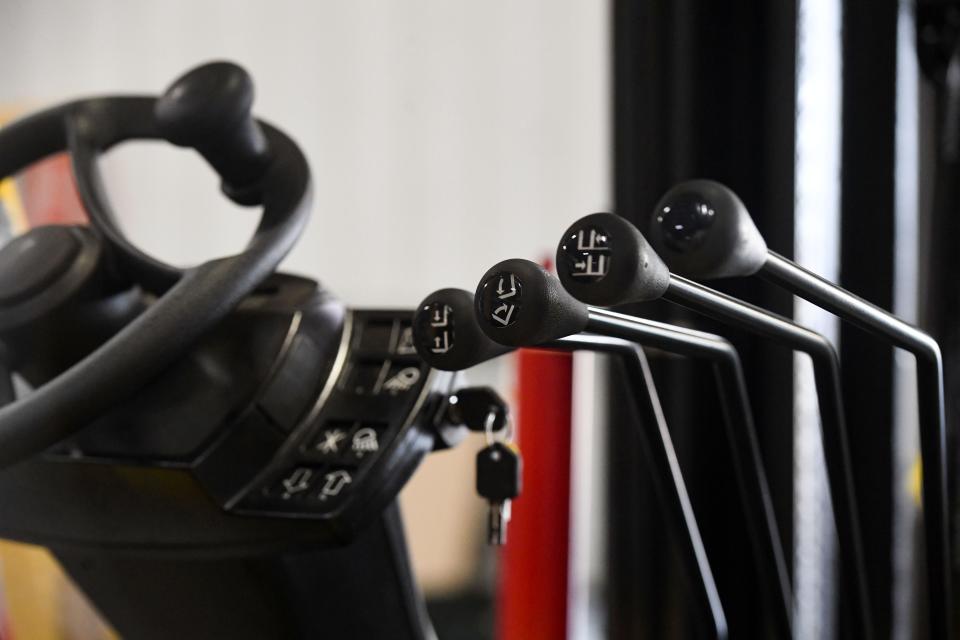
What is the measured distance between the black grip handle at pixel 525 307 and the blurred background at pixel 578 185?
40 centimetres

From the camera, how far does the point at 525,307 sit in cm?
28

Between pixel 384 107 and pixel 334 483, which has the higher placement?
pixel 384 107

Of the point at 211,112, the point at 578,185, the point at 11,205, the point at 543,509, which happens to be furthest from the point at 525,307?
the point at 578,185

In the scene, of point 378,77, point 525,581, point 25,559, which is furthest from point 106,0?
point 525,581

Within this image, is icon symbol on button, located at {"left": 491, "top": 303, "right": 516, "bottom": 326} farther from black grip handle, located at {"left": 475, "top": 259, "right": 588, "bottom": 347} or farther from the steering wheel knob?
the steering wheel knob

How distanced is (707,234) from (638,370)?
151 mm

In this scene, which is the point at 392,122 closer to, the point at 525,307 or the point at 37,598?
the point at 37,598

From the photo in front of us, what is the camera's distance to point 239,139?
0.53 meters

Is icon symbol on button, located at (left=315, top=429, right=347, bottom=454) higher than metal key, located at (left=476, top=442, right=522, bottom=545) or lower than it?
higher

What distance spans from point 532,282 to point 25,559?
1.26 metres

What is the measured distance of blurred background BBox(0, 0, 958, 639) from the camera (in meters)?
0.71

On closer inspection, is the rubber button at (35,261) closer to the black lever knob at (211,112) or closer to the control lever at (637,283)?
the black lever knob at (211,112)

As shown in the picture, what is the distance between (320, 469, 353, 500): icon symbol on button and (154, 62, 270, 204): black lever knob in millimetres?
180

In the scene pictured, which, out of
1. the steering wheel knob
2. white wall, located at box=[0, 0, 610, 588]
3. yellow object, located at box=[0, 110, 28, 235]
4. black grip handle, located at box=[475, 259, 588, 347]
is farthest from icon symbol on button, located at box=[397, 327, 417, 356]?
white wall, located at box=[0, 0, 610, 588]
